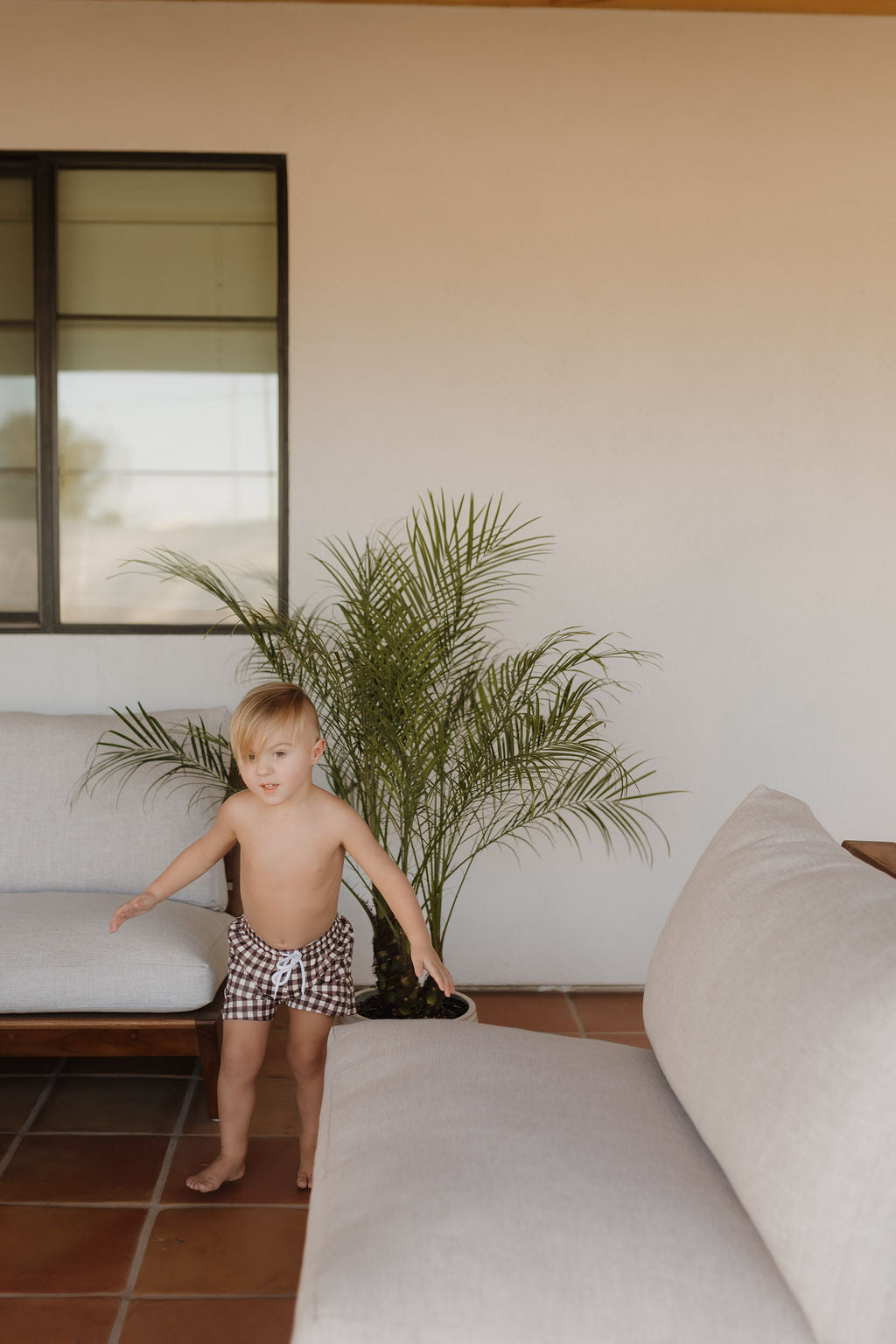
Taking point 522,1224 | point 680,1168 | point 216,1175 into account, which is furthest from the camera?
point 216,1175

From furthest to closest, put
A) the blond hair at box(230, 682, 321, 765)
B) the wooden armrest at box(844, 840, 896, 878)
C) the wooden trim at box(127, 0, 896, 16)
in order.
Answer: the wooden trim at box(127, 0, 896, 16)
the blond hair at box(230, 682, 321, 765)
the wooden armrest at box(844, 840, 896, 878)

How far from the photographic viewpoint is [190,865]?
7.84ft

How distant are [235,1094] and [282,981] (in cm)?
26

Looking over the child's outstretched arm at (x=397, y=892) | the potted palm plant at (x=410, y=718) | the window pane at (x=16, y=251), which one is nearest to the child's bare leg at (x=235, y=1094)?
the child's outstretched arm at (x=397, y=892)

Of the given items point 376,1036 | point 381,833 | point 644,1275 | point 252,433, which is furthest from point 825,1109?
point 252,433

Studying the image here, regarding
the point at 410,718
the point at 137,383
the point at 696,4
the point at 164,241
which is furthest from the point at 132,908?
the point at 696,4

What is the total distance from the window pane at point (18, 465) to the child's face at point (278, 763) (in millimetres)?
1670

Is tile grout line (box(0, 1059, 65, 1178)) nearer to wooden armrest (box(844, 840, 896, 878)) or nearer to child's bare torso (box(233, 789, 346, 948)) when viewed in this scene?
child's bare torso (box(233, 789, 346, 948))

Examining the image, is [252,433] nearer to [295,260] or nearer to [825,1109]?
[295,260]

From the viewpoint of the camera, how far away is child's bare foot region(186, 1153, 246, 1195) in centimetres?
230

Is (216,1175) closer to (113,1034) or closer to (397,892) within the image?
(113,1034)

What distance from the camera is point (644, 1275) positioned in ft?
3.87

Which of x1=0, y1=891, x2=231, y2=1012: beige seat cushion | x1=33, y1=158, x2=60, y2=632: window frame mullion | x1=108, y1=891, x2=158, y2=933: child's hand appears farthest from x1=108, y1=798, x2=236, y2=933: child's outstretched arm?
x1=33, y1=158, x2=60, y2=632: window frame mullion

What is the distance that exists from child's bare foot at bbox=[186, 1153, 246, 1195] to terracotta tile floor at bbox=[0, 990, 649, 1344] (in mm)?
20
